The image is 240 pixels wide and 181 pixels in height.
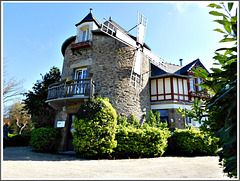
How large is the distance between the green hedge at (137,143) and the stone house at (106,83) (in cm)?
243

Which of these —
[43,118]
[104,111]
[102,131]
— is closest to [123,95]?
[104,111]

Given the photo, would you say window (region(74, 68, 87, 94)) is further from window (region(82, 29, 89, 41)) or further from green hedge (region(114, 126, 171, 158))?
green hedge (region(114, 126, 171, 158))

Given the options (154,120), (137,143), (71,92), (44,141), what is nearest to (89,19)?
(71,92)

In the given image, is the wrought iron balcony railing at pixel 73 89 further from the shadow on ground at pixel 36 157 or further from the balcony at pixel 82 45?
→ the shadow on ground at pixel 36 157

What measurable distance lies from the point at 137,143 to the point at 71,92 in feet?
15.6

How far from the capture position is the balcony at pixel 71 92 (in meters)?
9.28

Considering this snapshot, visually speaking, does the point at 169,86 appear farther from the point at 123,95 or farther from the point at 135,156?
the point at 135,156

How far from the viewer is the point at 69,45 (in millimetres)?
13102

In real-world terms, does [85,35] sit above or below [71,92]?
above

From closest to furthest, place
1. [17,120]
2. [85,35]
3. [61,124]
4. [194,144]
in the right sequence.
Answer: [194,144] < [61,124] < [85,35] < [17,120]

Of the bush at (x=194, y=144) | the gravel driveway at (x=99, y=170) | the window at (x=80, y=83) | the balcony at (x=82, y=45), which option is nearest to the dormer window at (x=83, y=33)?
the balcony at (x=82, y=45)

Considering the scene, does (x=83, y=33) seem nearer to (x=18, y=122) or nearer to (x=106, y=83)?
(x=106, y=83)

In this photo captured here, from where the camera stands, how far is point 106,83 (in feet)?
35.3

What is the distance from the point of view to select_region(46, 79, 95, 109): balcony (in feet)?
30.5
